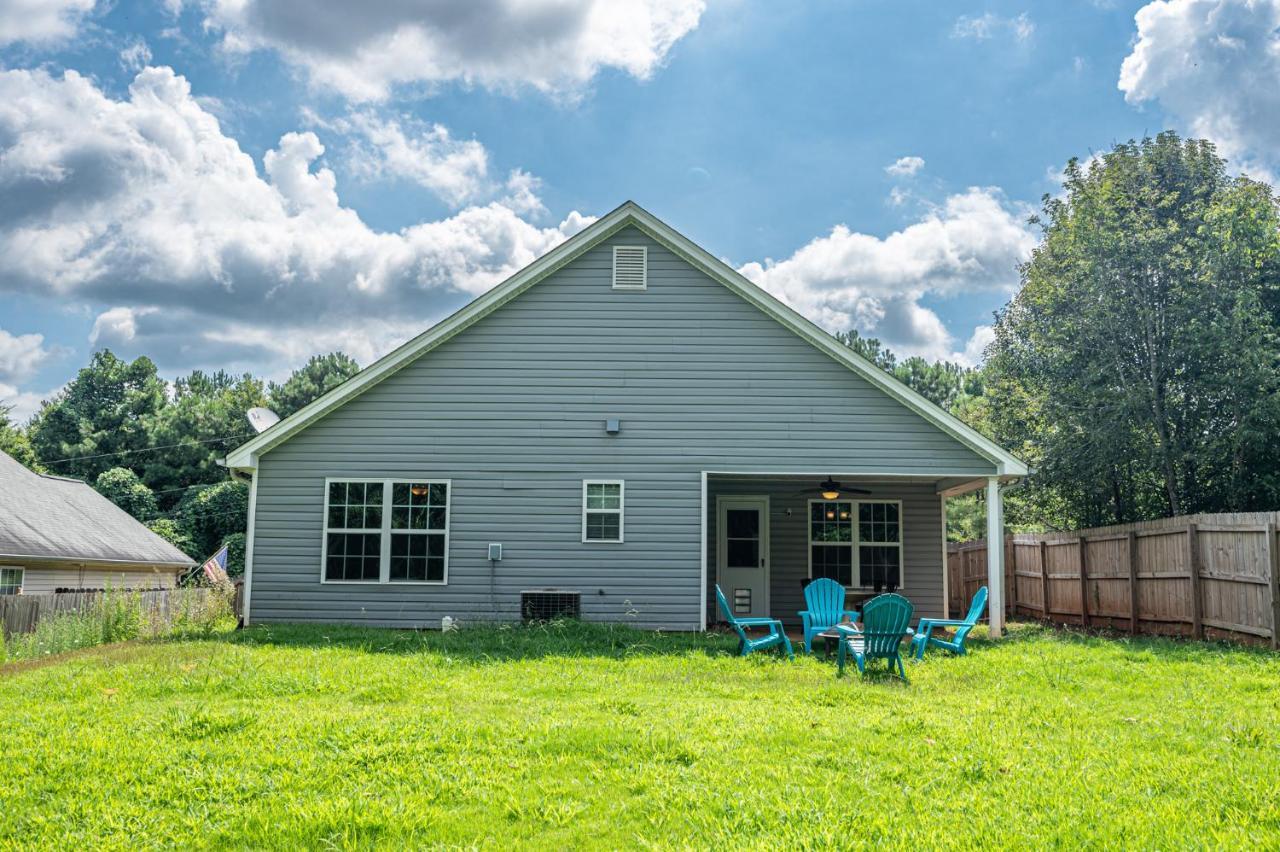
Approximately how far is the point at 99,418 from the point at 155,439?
4178 mm

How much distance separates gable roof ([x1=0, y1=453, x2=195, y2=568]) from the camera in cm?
2159

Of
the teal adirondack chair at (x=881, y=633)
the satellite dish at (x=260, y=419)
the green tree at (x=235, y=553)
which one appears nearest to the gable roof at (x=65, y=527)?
the satellite dish at (x=260, y=419)

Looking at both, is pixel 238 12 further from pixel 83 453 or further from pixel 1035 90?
pixel 83 453

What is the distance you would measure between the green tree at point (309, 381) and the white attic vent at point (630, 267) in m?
36.9

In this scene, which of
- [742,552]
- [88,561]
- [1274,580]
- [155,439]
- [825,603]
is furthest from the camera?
[155,439]

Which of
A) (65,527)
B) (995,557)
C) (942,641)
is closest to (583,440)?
(942,641)

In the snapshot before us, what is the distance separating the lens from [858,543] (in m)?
16.9

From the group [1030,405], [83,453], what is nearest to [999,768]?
[1030,405]

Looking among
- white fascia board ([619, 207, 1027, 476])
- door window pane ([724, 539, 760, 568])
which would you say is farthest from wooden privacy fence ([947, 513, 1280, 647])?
door window pane ([724, 539, 760, 568])

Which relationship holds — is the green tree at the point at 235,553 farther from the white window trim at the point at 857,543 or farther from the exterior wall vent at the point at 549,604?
the white window trim at the point at 857,543

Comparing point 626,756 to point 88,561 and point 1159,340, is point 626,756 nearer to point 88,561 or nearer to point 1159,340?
point 1159,340

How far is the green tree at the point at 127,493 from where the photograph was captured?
133 feet

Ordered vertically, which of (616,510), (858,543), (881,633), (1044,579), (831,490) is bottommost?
(881,633)

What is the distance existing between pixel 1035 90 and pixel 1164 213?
23.8 ft
